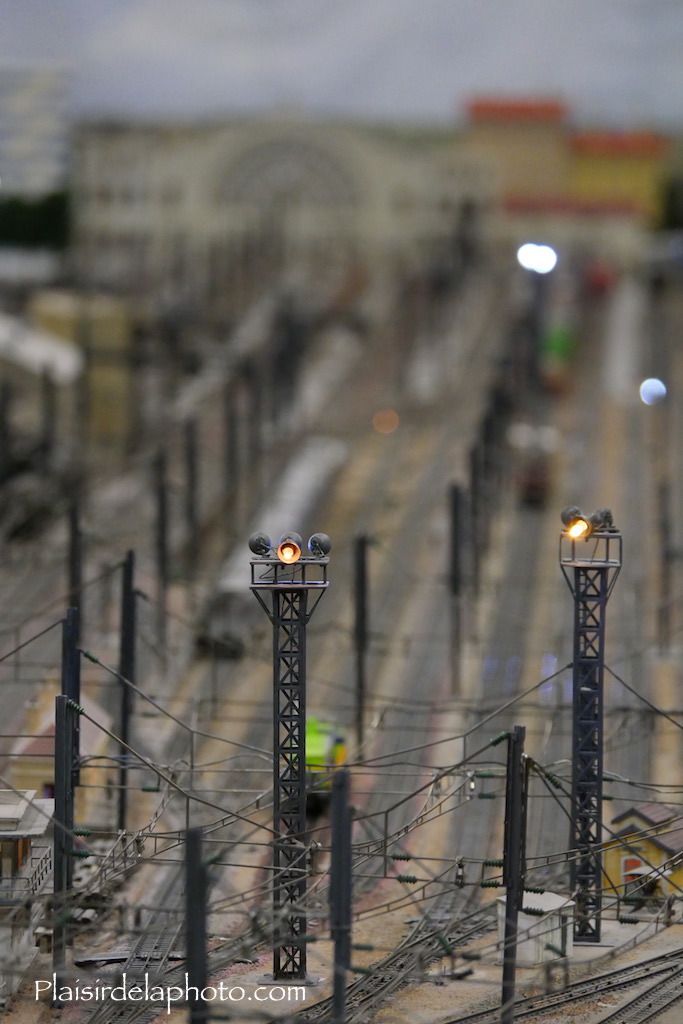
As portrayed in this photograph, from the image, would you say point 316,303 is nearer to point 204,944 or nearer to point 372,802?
point 372,802

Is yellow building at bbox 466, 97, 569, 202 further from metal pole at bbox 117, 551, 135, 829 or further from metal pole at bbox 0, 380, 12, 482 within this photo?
metal pole at bbox 117, 551, 135, 829

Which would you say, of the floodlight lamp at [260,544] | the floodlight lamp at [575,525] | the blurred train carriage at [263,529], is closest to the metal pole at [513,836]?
the floodlight lamp at [575,525]

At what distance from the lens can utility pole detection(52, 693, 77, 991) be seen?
3681cm

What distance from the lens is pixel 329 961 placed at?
1561 inches

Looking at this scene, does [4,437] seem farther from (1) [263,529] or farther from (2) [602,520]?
(2) [602,520]

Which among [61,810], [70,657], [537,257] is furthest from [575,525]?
[537,257]

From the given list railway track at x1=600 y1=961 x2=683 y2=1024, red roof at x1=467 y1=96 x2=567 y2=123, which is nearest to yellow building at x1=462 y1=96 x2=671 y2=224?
red roof at x1=467 y1=96 x2=567 y2=123

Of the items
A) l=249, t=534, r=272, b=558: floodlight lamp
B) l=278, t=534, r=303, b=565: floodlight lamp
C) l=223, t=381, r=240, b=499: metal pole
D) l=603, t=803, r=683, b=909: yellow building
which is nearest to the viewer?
l=249, t=534, r=272, b=558: floodlight lamp

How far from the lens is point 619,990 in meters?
38.4

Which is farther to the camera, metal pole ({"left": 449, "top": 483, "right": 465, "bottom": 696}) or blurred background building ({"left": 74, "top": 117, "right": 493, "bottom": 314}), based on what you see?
blurred background building ({"left": 74, "top": 117, "right": 493, "bottom": 314})

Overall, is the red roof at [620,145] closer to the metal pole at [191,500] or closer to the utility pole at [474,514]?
the utility pole at [474,514]

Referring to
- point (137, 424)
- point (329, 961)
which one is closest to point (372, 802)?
point (329, 961)

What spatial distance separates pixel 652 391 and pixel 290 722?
64674mm

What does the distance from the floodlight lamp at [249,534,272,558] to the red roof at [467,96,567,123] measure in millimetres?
151732
